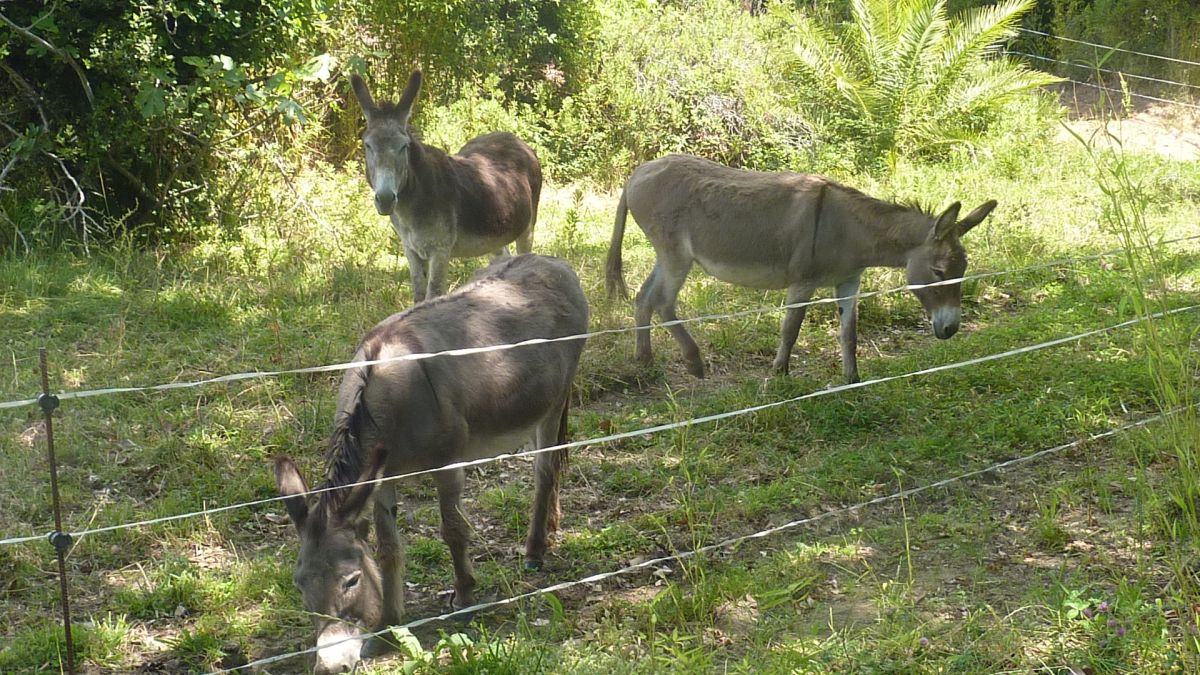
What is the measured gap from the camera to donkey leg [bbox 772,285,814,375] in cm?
734

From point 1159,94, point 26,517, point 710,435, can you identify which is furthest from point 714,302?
point 1159,94

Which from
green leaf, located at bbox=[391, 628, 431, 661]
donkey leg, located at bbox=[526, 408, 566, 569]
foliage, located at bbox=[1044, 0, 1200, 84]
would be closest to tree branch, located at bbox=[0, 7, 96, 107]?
donkey leg, located at bbox=[526, 408, 566, 569]

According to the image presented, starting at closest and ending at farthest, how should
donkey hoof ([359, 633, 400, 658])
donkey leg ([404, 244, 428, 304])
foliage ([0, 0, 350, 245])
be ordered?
1. donkey hoof ([359, 633, 400, 658])
2. donkey leg ([404, 244, 428, 304])
3. foliage ([0, 0, 350, 245])

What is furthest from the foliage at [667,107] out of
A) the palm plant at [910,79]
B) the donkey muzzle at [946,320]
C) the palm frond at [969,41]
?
the donkey muzzle at [946,320]

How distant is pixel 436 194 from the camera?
320 inches

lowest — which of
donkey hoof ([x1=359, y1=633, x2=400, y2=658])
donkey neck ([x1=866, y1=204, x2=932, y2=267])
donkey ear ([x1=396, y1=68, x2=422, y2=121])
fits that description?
donkey hoof ([x1=359, y1=633, x2=400, y2=658])

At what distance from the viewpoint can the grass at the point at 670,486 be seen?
408 centimetres

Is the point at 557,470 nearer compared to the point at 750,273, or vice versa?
the point at 557,470

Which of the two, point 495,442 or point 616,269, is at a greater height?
point 616,269

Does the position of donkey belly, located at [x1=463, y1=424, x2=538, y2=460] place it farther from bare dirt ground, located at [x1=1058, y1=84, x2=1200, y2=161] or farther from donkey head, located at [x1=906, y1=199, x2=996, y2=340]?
bare dirt ground, located at [x1=1058, y1=84, x2=1200, y2=161]

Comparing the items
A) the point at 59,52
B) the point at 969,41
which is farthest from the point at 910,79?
the point at 59,52

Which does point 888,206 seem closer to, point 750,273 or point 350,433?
point 750,273

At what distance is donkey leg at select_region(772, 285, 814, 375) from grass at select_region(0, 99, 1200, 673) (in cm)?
22

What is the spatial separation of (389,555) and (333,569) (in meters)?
0.67
